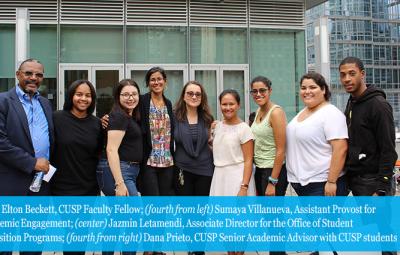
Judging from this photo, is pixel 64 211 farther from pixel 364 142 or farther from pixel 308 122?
pixel 364 142

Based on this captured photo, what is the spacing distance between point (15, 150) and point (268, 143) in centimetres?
230

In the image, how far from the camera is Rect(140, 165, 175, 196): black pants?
13.5 feet

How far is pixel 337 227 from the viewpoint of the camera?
3.57 metres

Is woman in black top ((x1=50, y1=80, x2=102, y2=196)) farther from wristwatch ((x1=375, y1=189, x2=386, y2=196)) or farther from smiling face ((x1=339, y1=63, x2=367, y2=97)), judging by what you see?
wristwatch ((x1=375, y1=189, x2=386, y2=196))

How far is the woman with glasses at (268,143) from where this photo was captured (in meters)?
3.77

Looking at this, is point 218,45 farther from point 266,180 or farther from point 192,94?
point 266,180

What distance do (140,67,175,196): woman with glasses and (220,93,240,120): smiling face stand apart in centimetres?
Result: 64

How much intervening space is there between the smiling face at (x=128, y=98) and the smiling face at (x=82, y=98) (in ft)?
1.00

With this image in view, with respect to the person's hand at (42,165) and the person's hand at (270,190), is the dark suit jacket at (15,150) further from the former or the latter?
the person's hand at (270,190)

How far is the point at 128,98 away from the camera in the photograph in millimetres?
3852

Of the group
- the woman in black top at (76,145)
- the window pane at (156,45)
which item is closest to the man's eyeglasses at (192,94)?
the woman in black top at (76,145)

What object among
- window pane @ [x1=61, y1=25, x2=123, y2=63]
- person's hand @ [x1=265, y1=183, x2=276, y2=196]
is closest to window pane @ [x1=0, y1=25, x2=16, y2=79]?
window pane @ [x1=61, y1=25, x2=123, y2=63]

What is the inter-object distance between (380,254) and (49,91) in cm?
996

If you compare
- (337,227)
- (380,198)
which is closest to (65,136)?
(337,227)
